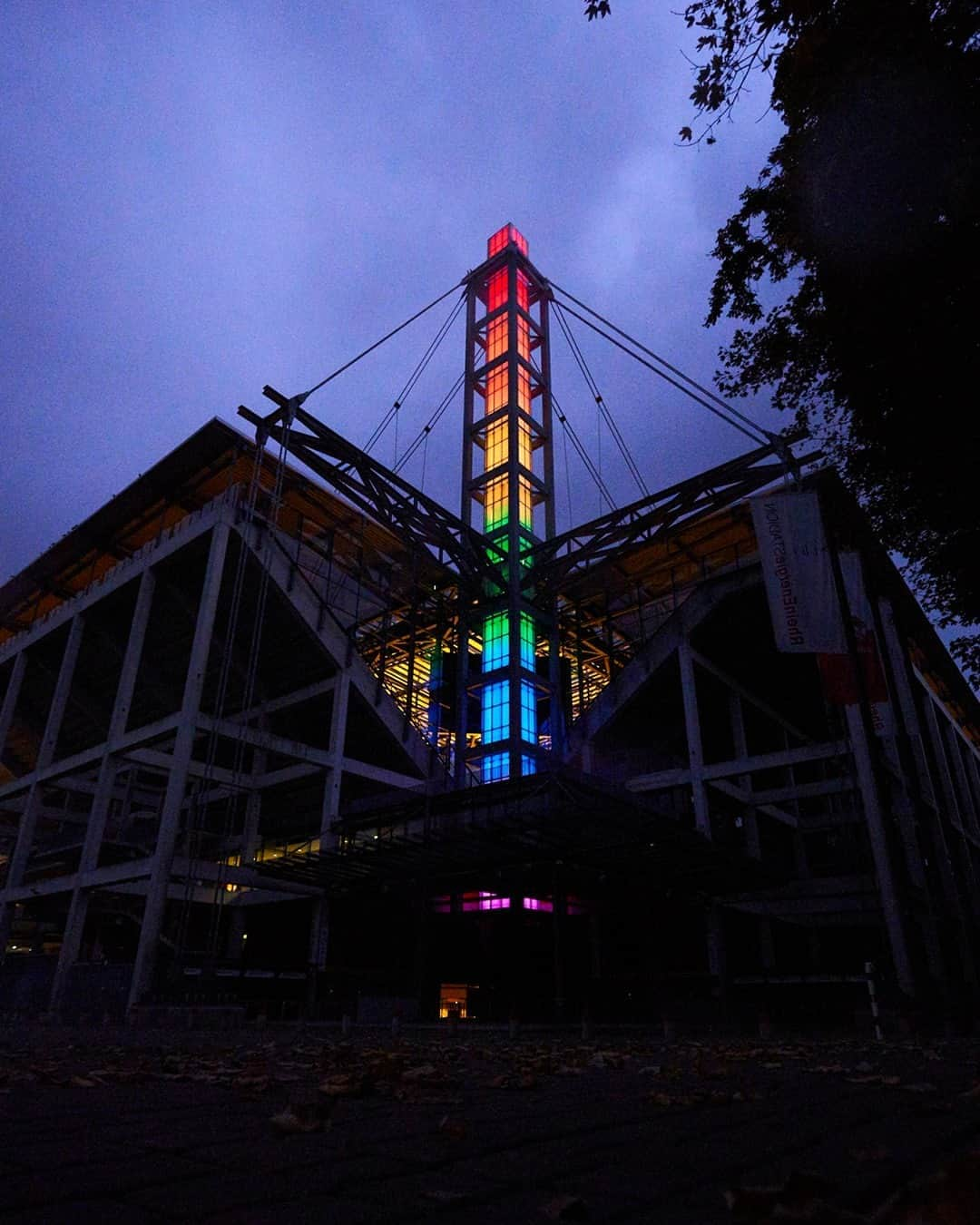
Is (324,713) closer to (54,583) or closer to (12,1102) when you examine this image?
(54,583)

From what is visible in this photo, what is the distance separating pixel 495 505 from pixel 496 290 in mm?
15318

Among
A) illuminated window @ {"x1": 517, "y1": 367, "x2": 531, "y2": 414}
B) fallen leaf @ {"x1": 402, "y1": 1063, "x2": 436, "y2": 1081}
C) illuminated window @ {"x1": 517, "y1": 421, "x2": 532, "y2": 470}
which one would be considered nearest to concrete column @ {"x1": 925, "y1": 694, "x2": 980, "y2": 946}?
illuminated window @ {"x1": 517, "y1": 421, "x2": 532, "y2": 470}

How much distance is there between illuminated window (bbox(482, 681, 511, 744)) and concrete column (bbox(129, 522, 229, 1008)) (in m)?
14.0

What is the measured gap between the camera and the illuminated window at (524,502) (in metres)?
41.3

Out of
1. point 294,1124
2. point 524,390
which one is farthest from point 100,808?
point 524,390

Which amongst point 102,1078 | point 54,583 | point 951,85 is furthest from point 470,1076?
point 54,583

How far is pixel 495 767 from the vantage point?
36.5 m

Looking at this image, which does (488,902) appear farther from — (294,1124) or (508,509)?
(294,1124)

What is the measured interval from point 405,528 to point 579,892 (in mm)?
16048

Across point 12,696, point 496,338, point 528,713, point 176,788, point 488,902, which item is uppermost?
point 496,338

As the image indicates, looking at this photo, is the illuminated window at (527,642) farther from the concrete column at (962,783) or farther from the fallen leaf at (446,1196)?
the fallen leaf at (446,1196)

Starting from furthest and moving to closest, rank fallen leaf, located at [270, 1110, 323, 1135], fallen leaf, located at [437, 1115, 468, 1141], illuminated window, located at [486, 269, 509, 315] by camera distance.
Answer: illuminated window, located at [486, 269, 509, 315] < fallen leaf, located at [270, 1110, 323, 1135] < fallen leaf, located at [437, 1115, 468, 1141]

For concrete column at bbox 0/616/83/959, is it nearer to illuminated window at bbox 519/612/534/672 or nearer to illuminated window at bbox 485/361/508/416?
illuminated window at bbox 519/612/534/672

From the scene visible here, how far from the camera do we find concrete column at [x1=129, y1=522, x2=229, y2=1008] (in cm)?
2459
